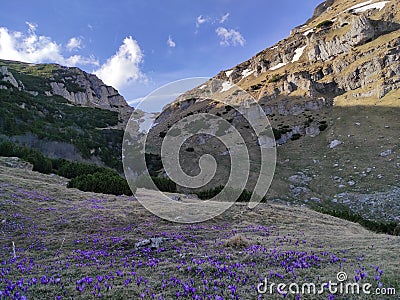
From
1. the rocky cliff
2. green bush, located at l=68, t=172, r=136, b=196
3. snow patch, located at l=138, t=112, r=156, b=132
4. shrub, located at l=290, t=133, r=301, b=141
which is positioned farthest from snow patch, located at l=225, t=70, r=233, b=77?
green bush, located at l=68, t=172, r=136, b=196

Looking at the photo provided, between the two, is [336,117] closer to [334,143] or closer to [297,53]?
[334,143]

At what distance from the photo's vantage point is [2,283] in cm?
499

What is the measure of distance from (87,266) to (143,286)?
2222mm

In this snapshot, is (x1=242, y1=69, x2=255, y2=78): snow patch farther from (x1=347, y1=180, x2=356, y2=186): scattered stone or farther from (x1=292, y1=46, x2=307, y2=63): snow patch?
(x1=347, y1=180, x2=356, y2=186): scattered stone

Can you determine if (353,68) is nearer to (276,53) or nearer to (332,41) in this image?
(332,41)

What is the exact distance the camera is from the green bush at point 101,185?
19938 millimetres

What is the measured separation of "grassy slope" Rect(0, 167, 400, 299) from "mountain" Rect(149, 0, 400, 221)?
23.8ft

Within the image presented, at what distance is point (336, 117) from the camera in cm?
4922

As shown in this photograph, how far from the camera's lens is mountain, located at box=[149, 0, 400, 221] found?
2867 centimetres

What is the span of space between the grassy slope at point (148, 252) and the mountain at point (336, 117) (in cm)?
725

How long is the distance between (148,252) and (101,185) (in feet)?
45.6

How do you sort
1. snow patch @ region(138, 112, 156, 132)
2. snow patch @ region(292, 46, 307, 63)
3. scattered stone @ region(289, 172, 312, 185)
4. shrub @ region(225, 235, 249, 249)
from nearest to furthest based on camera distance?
shrub @ region(225, 235, 249, 249) → snow patch @ region(138, 112, 156, 132) → scattered stone @ region(289, 172, 312, 185) → snow patch @ region(292, 46, 307, 63)

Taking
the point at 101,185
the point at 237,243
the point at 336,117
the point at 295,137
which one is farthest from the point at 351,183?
the point at 237,243

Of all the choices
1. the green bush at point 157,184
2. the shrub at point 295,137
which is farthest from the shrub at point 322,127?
the green bush at point 157,184
